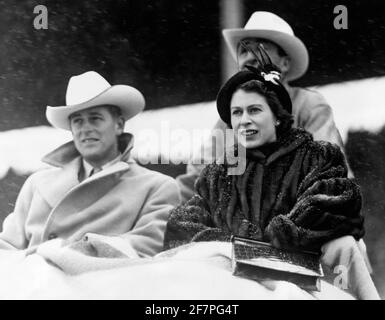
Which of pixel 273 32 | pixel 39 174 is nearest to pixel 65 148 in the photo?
pixel 39 174

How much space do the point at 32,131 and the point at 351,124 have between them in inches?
65.3

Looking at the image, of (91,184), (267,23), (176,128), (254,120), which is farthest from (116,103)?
(267,23)

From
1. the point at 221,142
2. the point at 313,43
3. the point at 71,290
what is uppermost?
the point at 313,43

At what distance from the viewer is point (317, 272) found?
4.06 metres

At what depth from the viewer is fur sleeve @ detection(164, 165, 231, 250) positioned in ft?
13.7

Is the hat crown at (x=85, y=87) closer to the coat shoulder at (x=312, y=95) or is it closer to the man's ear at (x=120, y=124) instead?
the man's ear at (x=120, y=124)

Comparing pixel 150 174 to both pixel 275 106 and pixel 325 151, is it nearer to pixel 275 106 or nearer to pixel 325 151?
pixel 275 106

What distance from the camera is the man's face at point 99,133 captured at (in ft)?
14.6

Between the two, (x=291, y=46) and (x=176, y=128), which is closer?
(x=291, y=46)

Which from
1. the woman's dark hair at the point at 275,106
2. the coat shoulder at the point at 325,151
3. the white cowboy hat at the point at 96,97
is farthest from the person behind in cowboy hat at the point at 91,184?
the coat shoulder at the point at 325,151

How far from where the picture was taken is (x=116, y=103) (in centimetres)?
448

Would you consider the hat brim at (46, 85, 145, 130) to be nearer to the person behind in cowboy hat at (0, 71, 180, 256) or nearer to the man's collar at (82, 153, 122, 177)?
the person behind in cowboy hat at (0, 71, 180, 256)

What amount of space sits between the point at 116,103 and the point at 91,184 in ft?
1.44

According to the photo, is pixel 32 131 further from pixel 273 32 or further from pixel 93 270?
pixel 273 32
